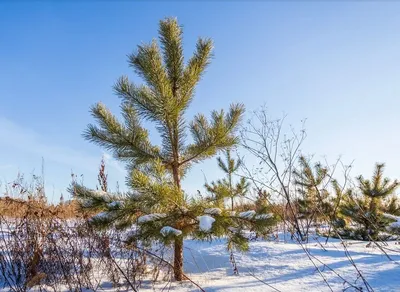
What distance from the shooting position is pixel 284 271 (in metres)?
3.28

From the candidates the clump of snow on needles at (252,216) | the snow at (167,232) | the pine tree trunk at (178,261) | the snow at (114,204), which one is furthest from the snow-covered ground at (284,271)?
the snow at (114,204)

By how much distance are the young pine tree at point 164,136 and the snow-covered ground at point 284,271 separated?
459 millimetres

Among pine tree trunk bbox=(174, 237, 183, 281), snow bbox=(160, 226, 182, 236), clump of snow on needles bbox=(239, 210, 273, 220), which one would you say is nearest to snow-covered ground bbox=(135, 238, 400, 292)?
pine tree trunk bbox=(174, 237, 183, 281)

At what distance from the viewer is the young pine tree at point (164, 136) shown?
2.68 metres

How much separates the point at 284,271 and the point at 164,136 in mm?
2206

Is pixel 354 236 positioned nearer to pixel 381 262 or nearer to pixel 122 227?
pixel 381 262

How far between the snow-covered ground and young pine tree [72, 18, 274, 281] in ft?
1.51

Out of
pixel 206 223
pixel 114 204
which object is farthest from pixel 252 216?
pixel 114 204

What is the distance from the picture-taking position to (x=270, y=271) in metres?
3.34

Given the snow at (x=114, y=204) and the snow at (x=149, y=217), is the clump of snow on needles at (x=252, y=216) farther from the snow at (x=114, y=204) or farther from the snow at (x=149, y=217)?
the snow at (x=114, y=204)

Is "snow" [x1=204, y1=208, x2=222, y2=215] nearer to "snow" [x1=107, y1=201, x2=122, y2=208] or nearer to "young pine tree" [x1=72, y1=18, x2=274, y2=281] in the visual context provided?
"young pine tree" [x1=72, y1=18, x2=274, y2=281]

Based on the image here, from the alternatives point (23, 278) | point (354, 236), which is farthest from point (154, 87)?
point (354, 236)

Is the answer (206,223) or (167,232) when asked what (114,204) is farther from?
(206,223)

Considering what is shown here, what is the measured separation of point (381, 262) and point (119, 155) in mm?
3541
